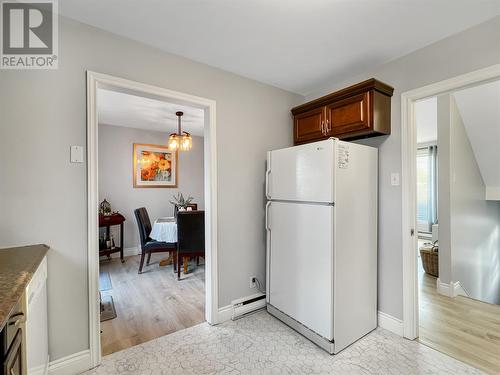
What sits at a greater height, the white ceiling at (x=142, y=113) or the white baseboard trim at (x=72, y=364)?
the white ceiling at (x=142, y=113)

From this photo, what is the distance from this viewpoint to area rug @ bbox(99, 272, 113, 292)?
10.4 feet

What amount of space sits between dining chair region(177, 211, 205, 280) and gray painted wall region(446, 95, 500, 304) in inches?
123

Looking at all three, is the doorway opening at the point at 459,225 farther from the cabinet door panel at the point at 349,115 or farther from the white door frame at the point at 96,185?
the white door frame at the point at 96,185

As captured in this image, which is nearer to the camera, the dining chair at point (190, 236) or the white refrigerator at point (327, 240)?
the white refrigerator at point (327, 240)

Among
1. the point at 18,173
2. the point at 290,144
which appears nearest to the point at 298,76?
the point at 290,144

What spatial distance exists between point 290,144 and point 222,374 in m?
2.31

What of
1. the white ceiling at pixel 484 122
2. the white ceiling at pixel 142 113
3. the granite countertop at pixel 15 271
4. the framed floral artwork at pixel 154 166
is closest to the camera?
the granite countertop at pixel 15 271

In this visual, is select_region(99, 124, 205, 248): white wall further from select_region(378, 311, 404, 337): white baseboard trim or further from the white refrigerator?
select_region(378, 311, 404, 337): white baseboard trim

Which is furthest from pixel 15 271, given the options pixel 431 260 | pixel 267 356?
pixel 431 260

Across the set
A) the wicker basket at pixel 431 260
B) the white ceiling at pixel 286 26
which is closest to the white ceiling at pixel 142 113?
the white ceiling at pixel 286 26

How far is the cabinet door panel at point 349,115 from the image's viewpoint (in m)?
2.11

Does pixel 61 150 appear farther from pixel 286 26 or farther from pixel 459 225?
pixel 459 225

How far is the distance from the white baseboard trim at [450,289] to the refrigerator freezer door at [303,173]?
2296mm

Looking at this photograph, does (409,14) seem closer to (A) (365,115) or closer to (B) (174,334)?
(A) (365,115)
